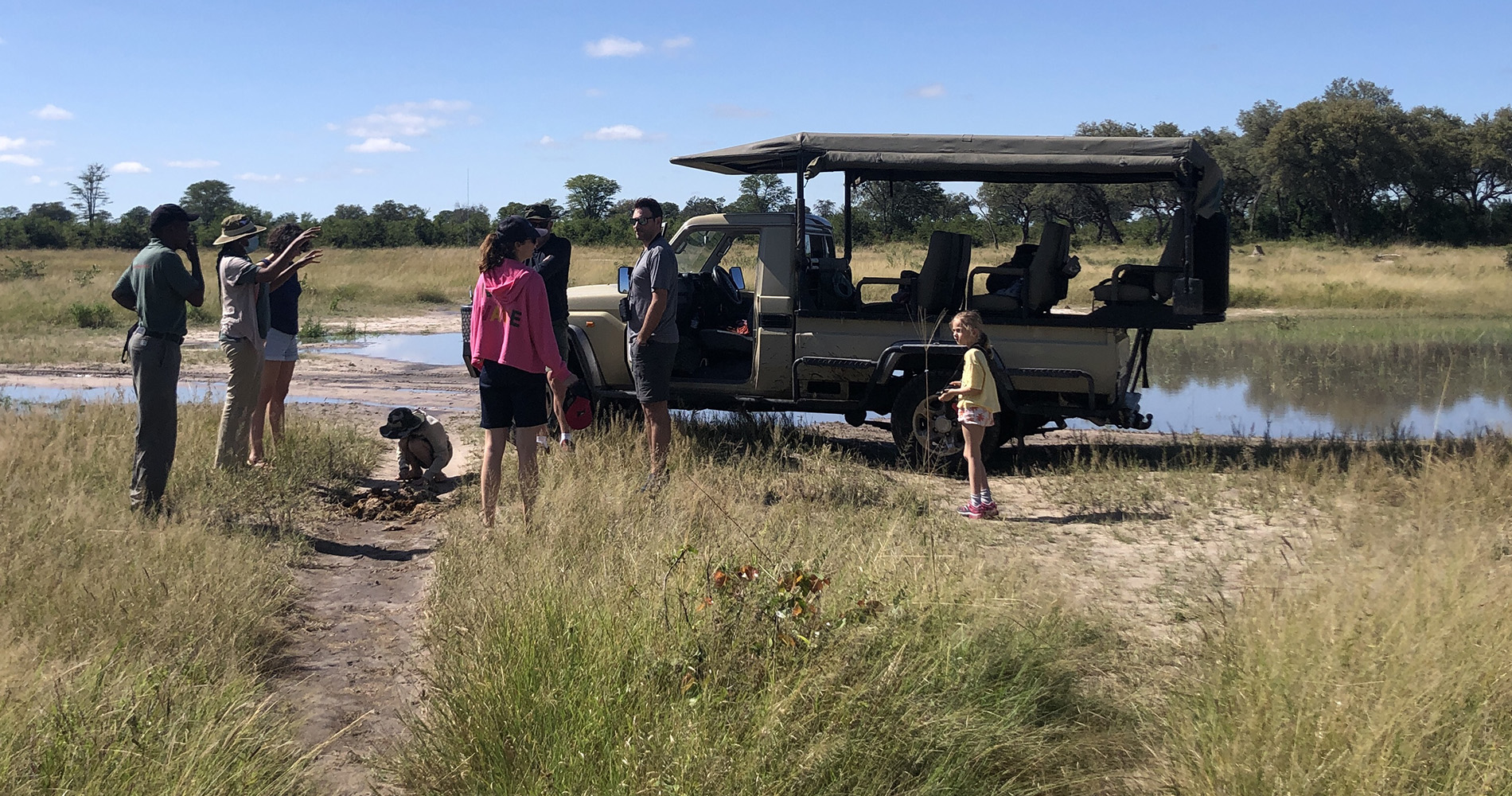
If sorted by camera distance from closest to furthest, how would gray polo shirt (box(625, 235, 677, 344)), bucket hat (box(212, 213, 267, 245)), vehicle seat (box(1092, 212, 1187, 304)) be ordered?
gray polo shirt (box(625, 235, 677, 344))
bucket hat (box(212, 213, 267, 245))
vehicle seat (box(1092, 212, 1187, 304))

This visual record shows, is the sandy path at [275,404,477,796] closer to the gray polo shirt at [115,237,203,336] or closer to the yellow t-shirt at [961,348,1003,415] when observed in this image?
the gray polo shirt at [115,237,203,336]

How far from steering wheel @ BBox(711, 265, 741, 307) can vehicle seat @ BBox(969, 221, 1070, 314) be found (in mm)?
2101

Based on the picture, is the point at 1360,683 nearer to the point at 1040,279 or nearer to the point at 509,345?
the point at 509,345

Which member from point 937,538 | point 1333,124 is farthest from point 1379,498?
point 1333,124

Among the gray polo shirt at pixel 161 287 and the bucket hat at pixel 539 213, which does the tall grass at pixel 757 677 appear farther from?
the bucket hat at pixel 539 213

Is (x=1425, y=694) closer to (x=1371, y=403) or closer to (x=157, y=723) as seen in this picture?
(x=157, y=723)

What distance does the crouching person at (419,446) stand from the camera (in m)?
8.62

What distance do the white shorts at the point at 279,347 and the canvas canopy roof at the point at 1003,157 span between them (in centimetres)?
357

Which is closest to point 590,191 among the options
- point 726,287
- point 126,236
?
point 126,236

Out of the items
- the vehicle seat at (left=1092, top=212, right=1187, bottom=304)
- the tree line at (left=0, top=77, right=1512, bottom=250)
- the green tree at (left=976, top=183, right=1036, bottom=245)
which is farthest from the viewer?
the tree line at (left=0, top=77, right=1512, bottom=250)

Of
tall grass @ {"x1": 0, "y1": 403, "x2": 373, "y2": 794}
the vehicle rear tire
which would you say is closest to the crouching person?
tall grass @ {"x1": 0, "y1": 403, "x2": 373, "y2": 794}

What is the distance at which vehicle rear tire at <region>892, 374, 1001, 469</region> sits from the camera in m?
9.11

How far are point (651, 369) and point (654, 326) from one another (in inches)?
12.7

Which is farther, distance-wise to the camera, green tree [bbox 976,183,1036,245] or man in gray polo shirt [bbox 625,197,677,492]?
green tree [bbox 976,183,1036,245]
